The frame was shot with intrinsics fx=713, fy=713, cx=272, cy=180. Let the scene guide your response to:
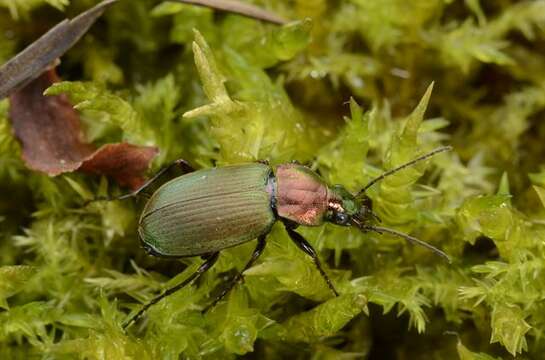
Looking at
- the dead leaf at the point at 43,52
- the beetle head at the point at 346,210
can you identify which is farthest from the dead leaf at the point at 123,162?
the beetle head at the point at 346,210

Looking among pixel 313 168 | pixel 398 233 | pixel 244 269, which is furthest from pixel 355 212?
pixel 244 269

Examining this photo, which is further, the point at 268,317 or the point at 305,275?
the point at 268,317

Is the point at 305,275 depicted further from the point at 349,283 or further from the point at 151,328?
the point at 151,328

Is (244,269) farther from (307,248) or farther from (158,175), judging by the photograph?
(158,175)

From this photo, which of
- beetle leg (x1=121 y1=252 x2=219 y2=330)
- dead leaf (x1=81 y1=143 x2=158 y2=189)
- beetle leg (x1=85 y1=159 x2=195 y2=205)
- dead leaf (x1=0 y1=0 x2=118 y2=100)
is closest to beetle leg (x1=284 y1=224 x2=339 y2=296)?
beetle leg (x1=121 y1=252 x2=219 y2=330)

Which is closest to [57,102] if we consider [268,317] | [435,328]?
[268,317]

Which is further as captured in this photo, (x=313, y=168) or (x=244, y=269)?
(x=313, y=168)

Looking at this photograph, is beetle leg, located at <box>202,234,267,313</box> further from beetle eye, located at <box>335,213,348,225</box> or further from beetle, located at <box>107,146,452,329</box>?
beetle eye, located at <box>335,213,348,225</box>

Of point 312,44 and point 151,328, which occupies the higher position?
point 312,44
